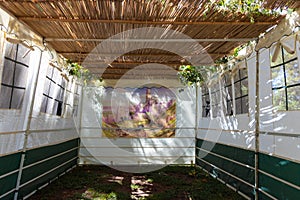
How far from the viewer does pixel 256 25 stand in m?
3.49

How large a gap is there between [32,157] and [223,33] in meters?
3.72

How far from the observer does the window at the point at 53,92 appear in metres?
4.52

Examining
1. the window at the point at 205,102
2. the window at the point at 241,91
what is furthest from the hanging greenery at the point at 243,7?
the window at the point at 205,102

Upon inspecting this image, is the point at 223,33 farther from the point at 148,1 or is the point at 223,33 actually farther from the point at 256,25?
the point at 148,1

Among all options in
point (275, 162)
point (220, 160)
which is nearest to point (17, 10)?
point (275, 162)

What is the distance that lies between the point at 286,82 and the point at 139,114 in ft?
15.9

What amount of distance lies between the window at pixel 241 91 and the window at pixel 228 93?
Answer: 25cm

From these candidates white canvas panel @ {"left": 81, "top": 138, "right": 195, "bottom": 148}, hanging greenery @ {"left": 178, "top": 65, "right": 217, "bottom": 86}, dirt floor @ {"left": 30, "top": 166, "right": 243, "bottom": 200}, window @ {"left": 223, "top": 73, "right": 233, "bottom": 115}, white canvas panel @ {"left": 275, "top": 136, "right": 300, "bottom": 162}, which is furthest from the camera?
white canvas panel @ {"left": 81, "top": 138, "right": 195, "bottom": 148}

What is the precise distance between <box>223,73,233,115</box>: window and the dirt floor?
5.11ft

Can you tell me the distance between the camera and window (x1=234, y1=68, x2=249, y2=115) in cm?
422

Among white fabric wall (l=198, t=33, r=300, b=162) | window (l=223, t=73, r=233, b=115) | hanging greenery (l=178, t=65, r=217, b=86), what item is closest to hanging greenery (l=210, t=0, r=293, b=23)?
white fabric wall (l=198, t=33, r=300, b=162)

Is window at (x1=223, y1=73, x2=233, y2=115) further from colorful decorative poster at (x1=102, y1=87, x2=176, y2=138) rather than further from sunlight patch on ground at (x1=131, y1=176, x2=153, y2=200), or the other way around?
colorful decorative poster at (x1=102, y1=87, x2=176, y2=138)

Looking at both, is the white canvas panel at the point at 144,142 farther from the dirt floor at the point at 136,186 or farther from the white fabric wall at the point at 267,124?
Result: the white fabric wall at the point at 267,124

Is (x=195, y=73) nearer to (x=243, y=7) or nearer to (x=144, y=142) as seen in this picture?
(x=144, y=142)
